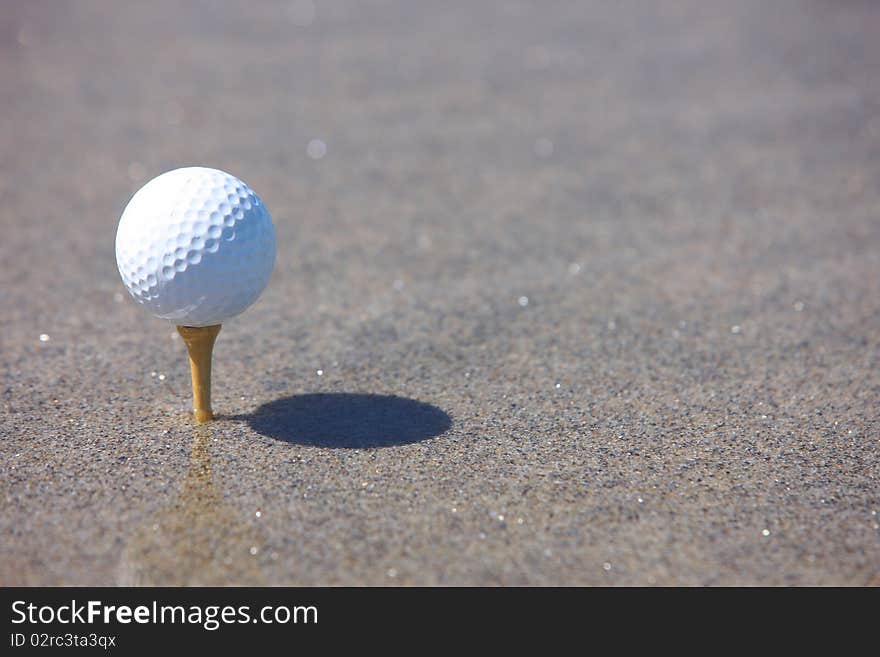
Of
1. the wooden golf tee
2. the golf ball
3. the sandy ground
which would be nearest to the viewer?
the sandy ground

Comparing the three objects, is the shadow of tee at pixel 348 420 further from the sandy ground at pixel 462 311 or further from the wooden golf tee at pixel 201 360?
the wooden golf tee at pixel 201 360

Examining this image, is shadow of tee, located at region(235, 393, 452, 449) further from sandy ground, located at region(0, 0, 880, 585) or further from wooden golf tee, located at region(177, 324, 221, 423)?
wooden golf tee, located at region(177, 324, 221, 423)

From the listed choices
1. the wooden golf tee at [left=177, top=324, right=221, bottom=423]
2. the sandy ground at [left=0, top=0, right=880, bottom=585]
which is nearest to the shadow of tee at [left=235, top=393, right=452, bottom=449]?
the sandy ground at [left=0, top=0, right=880, bottom=585]

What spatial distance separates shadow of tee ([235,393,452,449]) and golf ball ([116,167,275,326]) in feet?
1.77

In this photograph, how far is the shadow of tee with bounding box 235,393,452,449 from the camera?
153 inches

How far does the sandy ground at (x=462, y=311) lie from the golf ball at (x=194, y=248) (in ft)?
1.94

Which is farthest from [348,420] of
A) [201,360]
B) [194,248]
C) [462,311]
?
[462,311]

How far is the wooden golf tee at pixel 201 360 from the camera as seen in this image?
3842mm

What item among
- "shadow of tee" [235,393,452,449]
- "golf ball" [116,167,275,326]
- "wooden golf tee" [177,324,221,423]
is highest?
"golf ball" [116,167,275,326]

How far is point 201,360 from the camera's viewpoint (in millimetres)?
3893

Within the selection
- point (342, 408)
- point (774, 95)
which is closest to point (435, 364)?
point (342, 408)

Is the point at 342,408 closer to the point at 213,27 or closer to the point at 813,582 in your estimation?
the point at 813,582

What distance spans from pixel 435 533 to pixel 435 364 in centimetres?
148

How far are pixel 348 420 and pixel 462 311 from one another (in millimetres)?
1380
